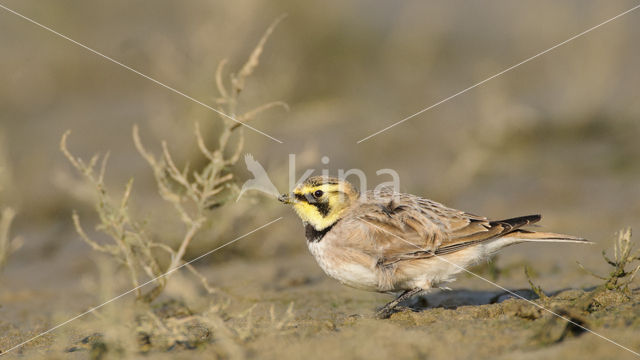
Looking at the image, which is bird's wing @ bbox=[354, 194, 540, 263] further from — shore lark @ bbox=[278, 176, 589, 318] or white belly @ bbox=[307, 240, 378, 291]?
white belly @ bbox=[307, 240, 378, 291]

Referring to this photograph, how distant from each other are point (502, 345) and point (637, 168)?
5.96 m

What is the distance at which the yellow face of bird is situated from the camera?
518 cm

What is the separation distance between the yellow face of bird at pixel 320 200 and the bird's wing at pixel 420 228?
0.17 meters

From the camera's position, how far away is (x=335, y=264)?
16.0 feet

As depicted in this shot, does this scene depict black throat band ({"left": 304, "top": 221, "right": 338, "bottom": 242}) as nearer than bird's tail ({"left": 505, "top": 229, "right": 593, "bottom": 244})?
No

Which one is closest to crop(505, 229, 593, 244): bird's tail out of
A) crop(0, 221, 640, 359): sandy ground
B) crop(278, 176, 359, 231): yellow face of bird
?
crop(0, 221, 640, 359): sandy ground

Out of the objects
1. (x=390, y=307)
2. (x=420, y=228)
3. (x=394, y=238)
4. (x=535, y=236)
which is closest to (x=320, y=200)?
(x=394, y=238)

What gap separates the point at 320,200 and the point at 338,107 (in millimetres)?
5502

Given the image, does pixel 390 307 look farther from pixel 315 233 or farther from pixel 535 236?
pixel 535 236

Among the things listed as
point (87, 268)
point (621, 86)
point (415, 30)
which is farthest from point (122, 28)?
point (621, 86)

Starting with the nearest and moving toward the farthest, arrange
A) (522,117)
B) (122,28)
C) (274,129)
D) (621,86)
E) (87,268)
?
(87,268) < (274,129) < (522,117) < (621,86) < (122,28)

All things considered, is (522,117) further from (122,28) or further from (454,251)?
(122,28)

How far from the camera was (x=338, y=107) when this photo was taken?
34.7ft

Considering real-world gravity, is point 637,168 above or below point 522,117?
below
